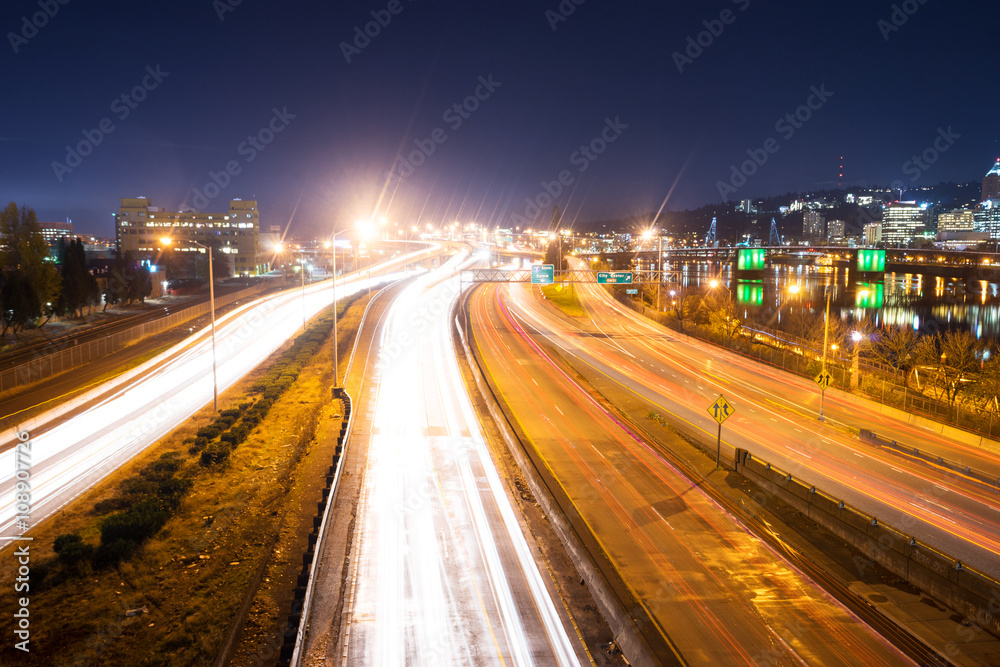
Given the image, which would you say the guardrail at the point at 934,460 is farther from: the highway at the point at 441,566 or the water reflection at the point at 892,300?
the water reflection at the point at 892,300

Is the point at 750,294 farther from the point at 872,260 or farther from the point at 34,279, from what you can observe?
the point at 34,279

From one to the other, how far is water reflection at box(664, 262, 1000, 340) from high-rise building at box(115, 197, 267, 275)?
75.3m

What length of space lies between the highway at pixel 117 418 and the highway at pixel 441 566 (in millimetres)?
7446

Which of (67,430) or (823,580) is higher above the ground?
(67,430)

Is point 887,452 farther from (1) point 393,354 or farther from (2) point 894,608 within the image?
(1) point 393,354

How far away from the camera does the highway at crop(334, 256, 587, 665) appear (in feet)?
31.2

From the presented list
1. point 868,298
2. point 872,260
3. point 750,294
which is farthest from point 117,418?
point 872,260

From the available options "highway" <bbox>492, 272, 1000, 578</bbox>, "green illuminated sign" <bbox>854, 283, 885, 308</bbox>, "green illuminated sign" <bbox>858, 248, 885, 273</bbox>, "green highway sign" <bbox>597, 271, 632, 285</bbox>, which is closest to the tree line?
"highway" <bbox>492, 272, 1000, 578</bbox>

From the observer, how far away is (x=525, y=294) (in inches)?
2731

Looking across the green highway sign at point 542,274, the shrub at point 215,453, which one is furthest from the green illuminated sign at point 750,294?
the shrub at point 215,453

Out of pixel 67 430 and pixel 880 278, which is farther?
pixel 880 278

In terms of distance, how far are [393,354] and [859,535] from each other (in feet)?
88.9

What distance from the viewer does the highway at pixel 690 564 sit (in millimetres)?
9445

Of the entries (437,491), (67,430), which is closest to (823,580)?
(437,491)
